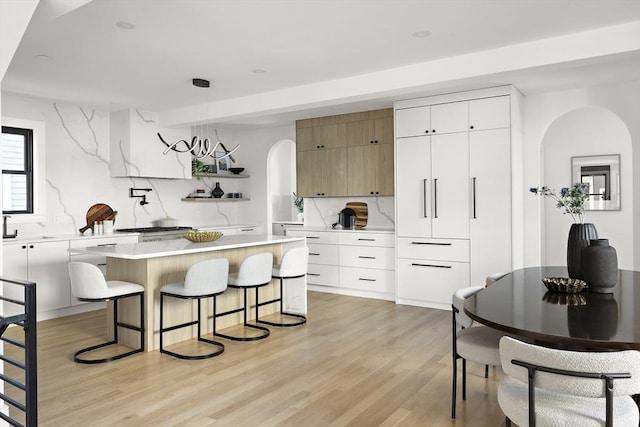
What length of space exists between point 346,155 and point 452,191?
1.69 m

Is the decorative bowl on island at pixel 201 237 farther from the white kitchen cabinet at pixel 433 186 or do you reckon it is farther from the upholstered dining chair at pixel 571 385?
the upholstered dining chair at pixel 571 385

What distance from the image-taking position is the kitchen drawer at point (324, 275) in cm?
642

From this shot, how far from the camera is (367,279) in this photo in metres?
6.14

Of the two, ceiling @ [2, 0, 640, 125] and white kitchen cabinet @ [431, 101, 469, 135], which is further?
white kitchen cabinet @ [431, 101, 469, 135]

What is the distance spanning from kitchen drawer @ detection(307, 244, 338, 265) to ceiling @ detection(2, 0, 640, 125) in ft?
6.58

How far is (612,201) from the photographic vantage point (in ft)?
20.7

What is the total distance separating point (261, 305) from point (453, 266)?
215 centimetres

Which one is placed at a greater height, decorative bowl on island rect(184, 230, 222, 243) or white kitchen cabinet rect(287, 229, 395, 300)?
decorative bowl on island rect(184, 230, 222, 243)

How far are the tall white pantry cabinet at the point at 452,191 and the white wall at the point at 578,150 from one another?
527 mm

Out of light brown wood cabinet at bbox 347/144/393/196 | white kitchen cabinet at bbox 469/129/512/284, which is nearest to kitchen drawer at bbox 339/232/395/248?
light brown wood cabinet at bbox 347/144/393/196

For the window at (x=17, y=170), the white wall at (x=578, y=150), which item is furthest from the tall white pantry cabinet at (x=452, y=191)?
the window at (x=17, y=170)

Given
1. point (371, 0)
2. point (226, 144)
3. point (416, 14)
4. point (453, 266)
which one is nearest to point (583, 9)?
point (416, 14)

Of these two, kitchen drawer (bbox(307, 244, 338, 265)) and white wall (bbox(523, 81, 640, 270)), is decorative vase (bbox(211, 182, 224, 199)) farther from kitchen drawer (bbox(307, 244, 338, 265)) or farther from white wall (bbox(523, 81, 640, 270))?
white wall (bbox(523, 81, 640, 270))

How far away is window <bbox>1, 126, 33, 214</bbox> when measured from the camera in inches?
214
